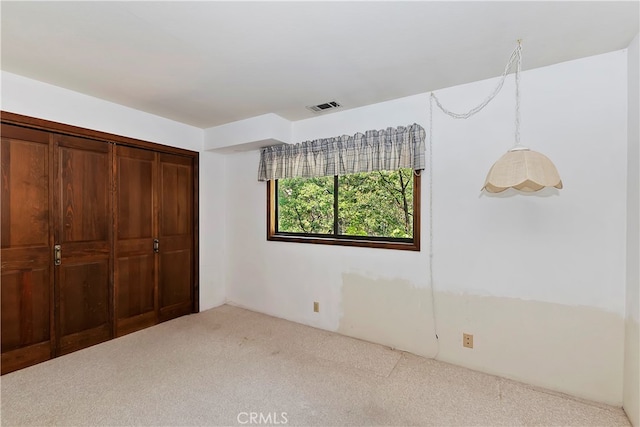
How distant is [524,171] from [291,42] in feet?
5.24

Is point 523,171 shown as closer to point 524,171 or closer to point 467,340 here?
point 524,171

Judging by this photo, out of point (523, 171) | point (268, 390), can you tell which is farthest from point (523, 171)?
point (268, 390)

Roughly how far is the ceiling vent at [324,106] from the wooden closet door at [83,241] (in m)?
2.11

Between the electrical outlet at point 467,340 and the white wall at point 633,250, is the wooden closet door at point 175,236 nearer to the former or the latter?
the electrical outlet at point 467,340

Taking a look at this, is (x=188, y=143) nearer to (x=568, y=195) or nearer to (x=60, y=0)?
(x=60, y=0)

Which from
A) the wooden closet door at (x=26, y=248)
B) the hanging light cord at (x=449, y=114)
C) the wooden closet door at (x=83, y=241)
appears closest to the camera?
the hanging light cord at (x=449, y=114)

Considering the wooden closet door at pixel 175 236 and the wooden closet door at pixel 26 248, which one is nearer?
the wooden closet door at pixel 26 248

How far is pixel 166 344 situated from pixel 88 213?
4.89 feet

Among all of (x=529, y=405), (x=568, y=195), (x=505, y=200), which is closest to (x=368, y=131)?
(x=505, y=200)

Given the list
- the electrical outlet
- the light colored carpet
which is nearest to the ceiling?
the electrical outlet

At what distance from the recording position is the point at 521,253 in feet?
7.55

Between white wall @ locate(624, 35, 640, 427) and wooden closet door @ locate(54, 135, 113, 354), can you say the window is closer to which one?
white wall @ locate(624, 35, 640, 427)

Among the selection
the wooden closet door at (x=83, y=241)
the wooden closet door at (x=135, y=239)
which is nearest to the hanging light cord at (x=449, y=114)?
the wooden closet door at (x=135, y=239)

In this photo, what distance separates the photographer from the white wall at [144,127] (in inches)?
96.7
